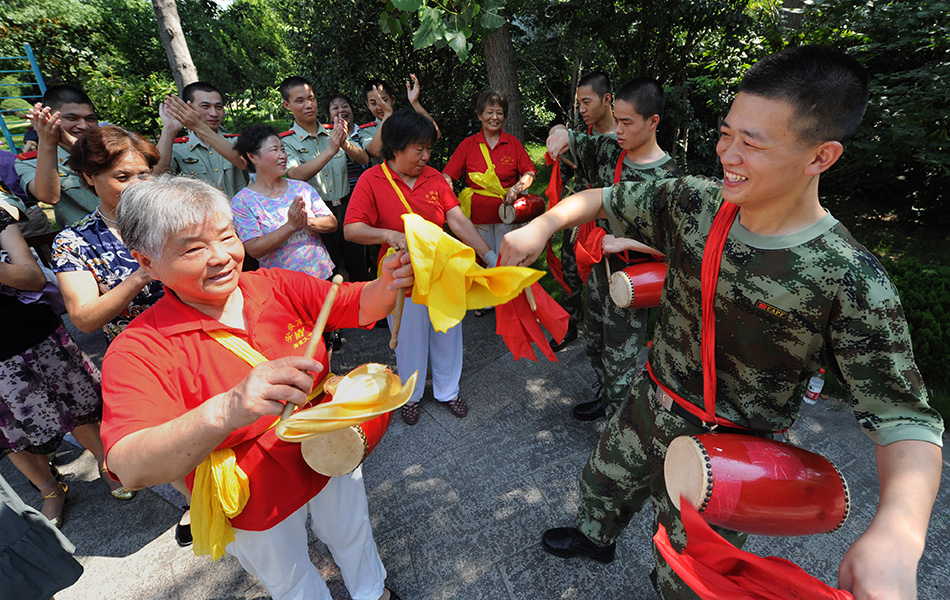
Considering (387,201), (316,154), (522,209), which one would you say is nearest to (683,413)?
(387,201)

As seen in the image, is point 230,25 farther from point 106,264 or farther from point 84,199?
point 106,264

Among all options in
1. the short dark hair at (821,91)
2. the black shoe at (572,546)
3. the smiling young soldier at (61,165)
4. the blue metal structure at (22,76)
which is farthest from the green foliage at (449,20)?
the blue metal structure at (22,76)

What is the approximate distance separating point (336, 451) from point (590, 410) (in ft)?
8.35

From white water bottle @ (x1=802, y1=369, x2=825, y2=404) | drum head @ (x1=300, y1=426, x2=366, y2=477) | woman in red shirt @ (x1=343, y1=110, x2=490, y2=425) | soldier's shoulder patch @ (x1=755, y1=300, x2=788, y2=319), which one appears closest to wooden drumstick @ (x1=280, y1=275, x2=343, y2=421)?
drum head @ (x1=300, y1=426, x2=366, y2=477)

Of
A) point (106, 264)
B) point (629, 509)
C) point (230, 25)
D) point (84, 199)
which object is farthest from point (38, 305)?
point (230, 25)

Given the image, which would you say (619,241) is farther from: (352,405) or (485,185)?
(485,185)

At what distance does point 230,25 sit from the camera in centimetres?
2152

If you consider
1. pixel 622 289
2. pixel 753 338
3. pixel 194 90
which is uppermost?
pixel 194 90

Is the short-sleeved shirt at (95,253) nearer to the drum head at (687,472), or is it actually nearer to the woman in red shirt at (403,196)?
the woman in red shirt at (403,196)

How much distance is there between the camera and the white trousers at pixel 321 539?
6.01 ft

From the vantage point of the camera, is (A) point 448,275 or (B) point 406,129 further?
(B) point 406,129

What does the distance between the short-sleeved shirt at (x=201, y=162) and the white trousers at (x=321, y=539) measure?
366 cm

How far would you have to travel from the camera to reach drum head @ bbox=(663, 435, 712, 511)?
1441 mm

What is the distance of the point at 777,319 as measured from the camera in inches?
58.8
